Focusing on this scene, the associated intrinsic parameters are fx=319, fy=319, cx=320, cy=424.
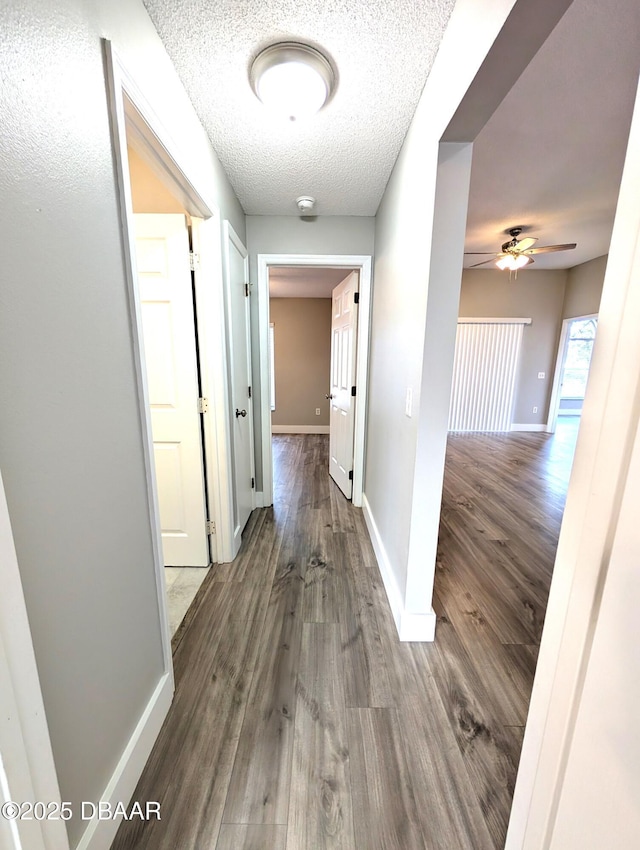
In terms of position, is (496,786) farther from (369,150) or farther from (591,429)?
(369,150)

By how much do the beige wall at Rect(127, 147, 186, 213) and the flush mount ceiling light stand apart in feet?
2.04

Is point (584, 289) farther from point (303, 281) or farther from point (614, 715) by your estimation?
point (614, 715)

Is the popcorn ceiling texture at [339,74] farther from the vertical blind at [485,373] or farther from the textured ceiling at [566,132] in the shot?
the vertical blind at [485,373]

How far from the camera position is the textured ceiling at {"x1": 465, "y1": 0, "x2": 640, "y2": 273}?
1.34 metres

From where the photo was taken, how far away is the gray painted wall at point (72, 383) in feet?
2.02

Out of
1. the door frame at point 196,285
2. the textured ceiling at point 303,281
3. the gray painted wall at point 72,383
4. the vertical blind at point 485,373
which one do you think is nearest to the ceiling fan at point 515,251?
the textured ceiling at point 303,281

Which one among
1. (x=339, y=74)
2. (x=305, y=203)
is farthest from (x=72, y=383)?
(x=305, y=203)

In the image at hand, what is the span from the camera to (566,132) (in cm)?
195

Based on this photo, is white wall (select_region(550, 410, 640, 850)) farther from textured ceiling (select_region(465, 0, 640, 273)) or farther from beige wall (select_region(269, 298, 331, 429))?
beige wall (select_region(269, 298, 331, 429))

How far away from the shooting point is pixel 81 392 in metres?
0.78

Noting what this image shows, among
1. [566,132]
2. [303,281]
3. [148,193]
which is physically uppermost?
[566,132]

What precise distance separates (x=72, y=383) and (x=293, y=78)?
4.75ft

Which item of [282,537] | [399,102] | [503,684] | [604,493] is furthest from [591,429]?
[282,537]

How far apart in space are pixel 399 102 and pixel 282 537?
8.59 feet
